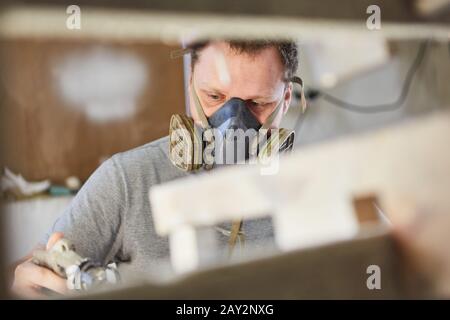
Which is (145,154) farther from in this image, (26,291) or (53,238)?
(26,291)

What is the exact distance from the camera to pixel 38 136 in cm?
130

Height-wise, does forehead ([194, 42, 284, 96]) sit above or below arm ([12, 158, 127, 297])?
above

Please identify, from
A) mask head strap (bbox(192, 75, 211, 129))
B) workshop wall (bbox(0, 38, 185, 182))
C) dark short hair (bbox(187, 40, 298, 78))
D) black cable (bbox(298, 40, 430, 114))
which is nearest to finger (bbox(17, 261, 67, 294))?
workshop wall (bbox(0, 38, 185, 182))

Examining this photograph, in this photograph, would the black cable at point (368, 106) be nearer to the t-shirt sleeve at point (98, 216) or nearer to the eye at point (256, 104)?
the eye at point (256, 104)

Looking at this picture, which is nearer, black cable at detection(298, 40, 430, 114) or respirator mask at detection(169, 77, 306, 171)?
respirator mask at detection(169, 77, 306, 171)

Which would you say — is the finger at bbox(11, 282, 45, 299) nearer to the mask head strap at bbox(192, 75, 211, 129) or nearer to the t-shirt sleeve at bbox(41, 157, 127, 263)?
the t-shirt sleeve at bbox(41, 157, 127, 263)

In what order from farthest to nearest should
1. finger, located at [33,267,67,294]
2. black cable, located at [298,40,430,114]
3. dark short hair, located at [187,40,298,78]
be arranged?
1. black cable, located at [298,40,430,114]
2. dark short hair, located at [187,40,298,78]
3. finger, located at [33,267,67,294]

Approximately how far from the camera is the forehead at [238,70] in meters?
1.33

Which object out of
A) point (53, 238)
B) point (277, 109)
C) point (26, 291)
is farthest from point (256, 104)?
point (26, 291)

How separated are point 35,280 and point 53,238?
0.33 ft

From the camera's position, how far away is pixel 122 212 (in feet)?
4.23

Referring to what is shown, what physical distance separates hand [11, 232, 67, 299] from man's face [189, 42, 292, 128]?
47 centimetres

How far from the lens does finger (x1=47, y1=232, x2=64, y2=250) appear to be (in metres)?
1.26

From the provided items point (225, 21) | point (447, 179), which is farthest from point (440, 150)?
point (225, 21)
